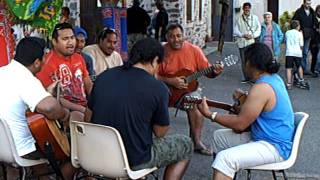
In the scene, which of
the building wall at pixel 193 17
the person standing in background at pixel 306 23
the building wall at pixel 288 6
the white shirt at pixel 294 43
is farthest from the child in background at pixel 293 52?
the building wall at pixel 288 6

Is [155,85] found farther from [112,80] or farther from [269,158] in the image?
[269,158]

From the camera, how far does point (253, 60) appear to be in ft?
14.0

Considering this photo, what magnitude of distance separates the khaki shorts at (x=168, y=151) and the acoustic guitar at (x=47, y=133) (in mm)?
593

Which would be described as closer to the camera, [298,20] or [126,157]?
[126,157]

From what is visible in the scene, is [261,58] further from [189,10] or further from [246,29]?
[189,10]

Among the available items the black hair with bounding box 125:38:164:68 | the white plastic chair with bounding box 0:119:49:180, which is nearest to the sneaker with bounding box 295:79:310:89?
the black hair with bounding box 125:38:164:68

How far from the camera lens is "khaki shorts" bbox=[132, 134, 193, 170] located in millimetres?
4113

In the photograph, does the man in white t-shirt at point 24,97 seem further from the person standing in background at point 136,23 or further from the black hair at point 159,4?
the black hair at point 159,4

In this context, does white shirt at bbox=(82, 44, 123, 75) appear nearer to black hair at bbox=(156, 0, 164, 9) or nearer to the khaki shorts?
the khaki shorts

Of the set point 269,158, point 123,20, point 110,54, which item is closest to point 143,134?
point 269,158

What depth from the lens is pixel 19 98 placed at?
4055 millimetres

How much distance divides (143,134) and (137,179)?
289mm

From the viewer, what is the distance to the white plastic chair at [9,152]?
161 inches

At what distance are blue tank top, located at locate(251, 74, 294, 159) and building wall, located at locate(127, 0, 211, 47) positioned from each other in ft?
28.3
